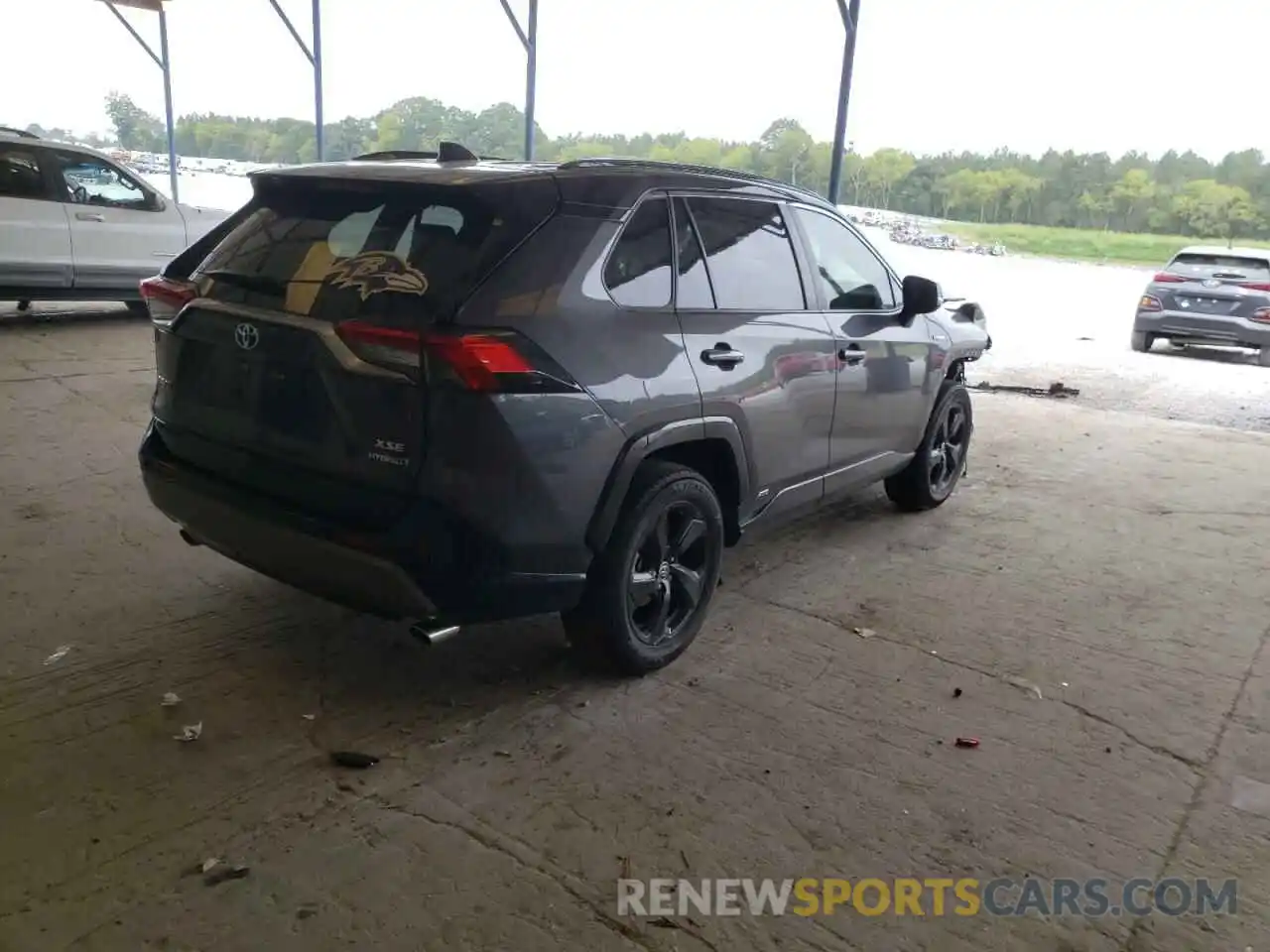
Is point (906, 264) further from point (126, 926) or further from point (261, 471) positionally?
point (126, 926)

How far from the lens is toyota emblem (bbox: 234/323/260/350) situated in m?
3.06

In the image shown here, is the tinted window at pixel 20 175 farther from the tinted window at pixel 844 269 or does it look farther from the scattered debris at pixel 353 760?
the scattered debris at pixel 353 760

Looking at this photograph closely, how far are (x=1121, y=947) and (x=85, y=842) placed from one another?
2.66 meters

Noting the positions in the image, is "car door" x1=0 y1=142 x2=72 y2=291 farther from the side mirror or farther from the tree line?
the side mirror

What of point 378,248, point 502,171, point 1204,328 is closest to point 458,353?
point 378,248

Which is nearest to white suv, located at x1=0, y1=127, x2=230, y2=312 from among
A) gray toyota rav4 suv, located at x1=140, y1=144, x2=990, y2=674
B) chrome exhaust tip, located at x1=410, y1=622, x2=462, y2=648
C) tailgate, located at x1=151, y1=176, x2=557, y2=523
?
tailgate, located at x1=151, y1=176, x2=557, y2=523

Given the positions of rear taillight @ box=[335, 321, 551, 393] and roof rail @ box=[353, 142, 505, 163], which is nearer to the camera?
rear taillight @ box=[335, 321, 551, 393]

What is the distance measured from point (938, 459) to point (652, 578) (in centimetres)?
278

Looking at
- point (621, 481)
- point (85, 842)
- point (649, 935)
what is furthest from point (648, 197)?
point (85, 842)

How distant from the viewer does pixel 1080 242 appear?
655 inches

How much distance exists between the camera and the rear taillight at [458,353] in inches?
108

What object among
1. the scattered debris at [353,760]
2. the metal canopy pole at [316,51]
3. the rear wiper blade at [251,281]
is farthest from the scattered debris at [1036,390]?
the metal canopy pole at [316,51]

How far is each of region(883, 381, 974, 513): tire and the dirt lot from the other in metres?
0.65

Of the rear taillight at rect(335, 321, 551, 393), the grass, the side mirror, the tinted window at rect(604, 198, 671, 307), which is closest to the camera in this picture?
the rear taillight at rect(335, 321, 551, 393)
